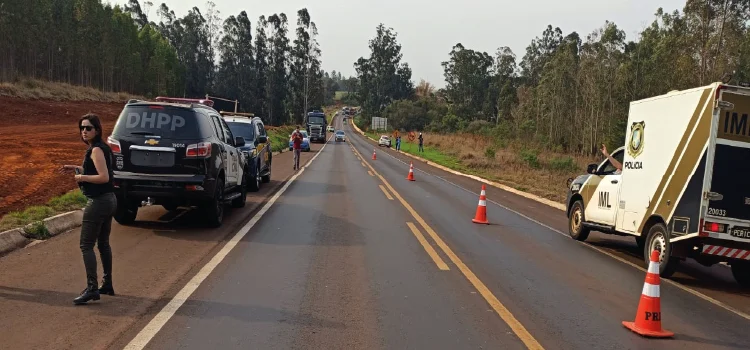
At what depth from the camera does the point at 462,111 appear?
12012 centimetres

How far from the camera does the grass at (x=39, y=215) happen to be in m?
9.11

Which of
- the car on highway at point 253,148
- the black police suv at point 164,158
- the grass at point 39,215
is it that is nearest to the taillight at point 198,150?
the black police suv at point 164,158

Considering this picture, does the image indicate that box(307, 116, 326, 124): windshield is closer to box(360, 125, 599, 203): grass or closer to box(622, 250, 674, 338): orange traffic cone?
box(360, 125, 599, 203): grass

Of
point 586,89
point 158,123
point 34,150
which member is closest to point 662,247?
point 158,123

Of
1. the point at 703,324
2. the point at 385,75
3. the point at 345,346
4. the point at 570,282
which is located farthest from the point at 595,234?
the point at 385,75

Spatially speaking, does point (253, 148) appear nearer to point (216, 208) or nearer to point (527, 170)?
point (216, 208)

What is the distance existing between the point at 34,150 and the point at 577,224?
20.3 m

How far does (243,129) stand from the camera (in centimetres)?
1861

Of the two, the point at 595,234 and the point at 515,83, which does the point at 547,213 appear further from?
the point at 515,83

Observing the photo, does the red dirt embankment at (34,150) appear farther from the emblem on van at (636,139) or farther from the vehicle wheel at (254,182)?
the emblem on van at (636,139)

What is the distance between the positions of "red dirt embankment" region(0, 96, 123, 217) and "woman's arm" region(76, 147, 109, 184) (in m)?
6.11

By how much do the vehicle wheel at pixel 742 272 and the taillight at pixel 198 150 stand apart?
860 centimetres

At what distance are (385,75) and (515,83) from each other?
3768 cm

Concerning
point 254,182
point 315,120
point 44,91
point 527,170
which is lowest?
point 527,170
